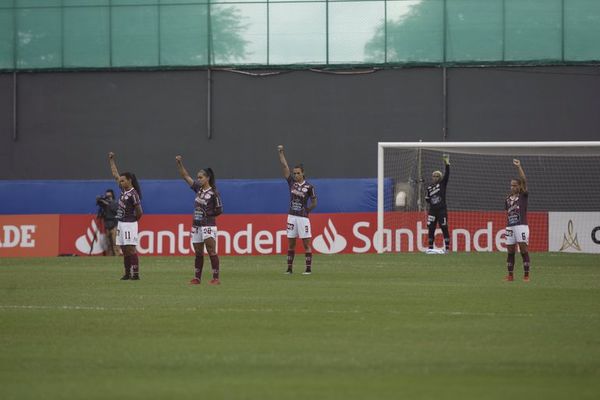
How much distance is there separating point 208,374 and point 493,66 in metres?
33.6

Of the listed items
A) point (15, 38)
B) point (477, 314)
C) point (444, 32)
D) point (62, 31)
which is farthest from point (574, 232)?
point (15, 38)

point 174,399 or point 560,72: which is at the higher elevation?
point 560,72

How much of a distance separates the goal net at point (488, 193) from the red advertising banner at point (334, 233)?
4 cm

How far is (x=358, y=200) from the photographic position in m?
38.8

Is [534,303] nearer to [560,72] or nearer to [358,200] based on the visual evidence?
[358,200]

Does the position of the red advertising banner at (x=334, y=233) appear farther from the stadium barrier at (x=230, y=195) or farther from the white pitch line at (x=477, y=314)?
the white pitch line at (x=477, y=314)

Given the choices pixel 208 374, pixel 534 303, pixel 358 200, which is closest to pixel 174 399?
pixel 208 374

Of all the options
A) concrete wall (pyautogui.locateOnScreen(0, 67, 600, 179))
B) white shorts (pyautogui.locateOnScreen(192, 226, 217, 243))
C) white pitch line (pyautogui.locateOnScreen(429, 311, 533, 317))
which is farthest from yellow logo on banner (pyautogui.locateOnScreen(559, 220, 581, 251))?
white pitch line (pyautogui.locateOnScreen(429, 311, 533, 317))

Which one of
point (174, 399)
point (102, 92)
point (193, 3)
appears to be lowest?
point (174, 399)

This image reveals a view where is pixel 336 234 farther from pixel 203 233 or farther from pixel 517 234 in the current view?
pixel 203 233

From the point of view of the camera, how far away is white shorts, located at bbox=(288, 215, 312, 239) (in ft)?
84.4

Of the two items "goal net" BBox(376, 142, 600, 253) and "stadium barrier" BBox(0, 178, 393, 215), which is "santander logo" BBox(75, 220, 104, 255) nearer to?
"stadium barrier" BBox(0, 178, 393, 215)

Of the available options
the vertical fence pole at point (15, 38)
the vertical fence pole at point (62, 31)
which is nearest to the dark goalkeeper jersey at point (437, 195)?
the vertical fence pole at point (62, 31)

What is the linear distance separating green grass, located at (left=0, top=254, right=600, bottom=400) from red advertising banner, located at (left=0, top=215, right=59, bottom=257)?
526 inches
